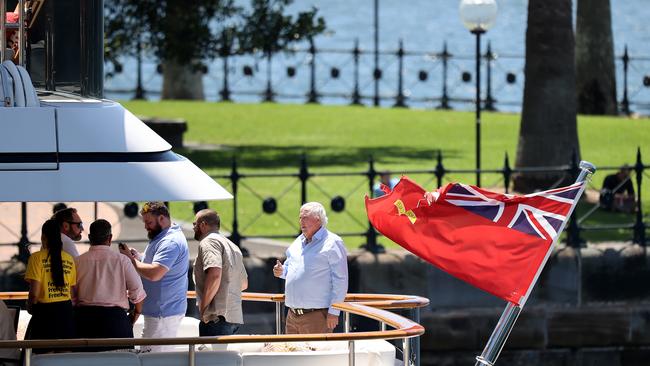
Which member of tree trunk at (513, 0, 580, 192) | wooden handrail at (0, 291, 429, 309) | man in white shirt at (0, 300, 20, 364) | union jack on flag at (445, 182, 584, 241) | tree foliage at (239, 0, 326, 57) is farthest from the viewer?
tree foliage at (239, 0, 326, 57)

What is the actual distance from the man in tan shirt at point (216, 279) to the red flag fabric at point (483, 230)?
49.5 inches

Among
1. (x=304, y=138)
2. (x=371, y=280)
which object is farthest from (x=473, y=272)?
(x=304, y=138)

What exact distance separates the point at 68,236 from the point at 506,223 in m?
3.21

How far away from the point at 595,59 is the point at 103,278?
2068 cm

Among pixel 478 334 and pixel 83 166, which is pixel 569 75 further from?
pixel 83 166

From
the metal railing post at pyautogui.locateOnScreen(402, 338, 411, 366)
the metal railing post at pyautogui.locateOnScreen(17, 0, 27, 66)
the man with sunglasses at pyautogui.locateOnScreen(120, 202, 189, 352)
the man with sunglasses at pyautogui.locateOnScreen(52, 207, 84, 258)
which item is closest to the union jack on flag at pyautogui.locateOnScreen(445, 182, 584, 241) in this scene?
the metal railing post at pyautogui.locateOnScreen(402, 338, 411, 366)

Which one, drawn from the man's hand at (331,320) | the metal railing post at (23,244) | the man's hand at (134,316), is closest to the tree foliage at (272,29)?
the metal railing post at (23,244)

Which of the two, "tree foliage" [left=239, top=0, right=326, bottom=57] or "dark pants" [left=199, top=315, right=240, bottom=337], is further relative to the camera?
"tree foliage" [left=239, top=0, right=326, bottom=57]

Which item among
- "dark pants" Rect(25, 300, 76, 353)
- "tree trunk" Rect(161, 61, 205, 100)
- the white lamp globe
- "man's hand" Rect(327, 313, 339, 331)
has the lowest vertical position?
"man's hand" Rect(327, 313, 339, 331)

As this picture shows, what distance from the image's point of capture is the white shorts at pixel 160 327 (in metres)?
13.6

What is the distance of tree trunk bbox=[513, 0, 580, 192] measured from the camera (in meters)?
24.2

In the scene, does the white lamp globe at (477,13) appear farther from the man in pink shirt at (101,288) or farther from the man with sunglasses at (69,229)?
the man in pink shirt at (101,288)

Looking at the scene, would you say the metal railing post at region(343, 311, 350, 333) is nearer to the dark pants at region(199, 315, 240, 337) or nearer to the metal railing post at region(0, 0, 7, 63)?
the dark pants at region(199, 315, 240, 337)

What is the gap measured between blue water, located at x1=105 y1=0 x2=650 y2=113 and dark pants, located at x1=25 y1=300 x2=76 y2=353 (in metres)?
27.8
